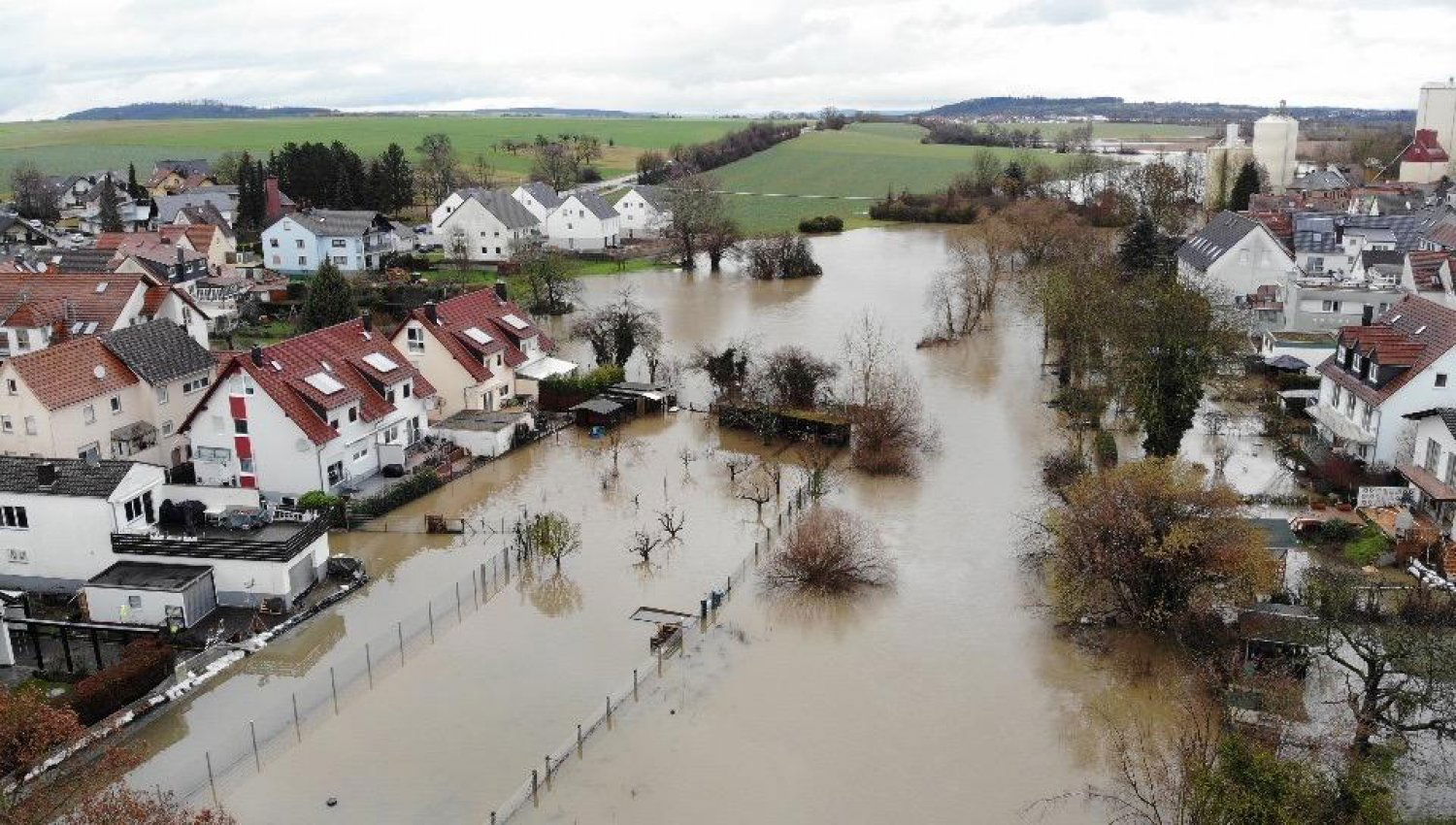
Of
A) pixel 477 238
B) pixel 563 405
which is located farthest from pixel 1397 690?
pixel 477 238

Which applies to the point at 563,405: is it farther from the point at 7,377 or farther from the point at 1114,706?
the point at 1114,706

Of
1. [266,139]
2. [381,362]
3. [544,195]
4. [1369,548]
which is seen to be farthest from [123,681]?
[266,139]

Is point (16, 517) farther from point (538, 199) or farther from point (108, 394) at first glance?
point (538, 199)

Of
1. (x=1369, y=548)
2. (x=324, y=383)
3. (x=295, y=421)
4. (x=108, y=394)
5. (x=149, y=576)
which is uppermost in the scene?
(x=324, y=383)

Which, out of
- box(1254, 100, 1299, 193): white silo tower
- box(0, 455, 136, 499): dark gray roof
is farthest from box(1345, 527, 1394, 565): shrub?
box(1254, 100, 1299, 193): white silo tower

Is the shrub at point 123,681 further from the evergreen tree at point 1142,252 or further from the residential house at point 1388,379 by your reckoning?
the evergreen tree at point 1142,252
